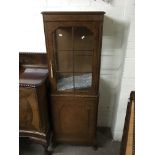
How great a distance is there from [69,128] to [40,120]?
34cm

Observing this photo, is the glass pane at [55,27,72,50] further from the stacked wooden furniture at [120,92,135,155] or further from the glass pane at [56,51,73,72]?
the stacked wooden furniture at [120,92,135,155]

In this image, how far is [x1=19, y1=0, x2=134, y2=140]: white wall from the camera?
159cm

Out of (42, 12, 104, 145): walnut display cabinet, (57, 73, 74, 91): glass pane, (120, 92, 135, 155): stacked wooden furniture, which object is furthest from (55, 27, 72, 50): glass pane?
(120, 92, 135, 155): stacked wooden furniture

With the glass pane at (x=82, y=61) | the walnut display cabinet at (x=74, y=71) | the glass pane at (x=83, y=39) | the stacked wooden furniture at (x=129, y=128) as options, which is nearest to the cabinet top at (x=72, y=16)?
the walnut display cabinet at (x=74, y=71)

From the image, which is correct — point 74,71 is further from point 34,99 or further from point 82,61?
point 34,99

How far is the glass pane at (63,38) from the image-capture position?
4.82ft

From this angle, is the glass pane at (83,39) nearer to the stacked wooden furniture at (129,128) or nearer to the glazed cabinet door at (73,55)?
the glazed cabinet door at (73,55)

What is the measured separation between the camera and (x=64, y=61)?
1590 millimetres

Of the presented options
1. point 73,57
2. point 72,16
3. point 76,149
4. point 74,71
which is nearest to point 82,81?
point 74,71
